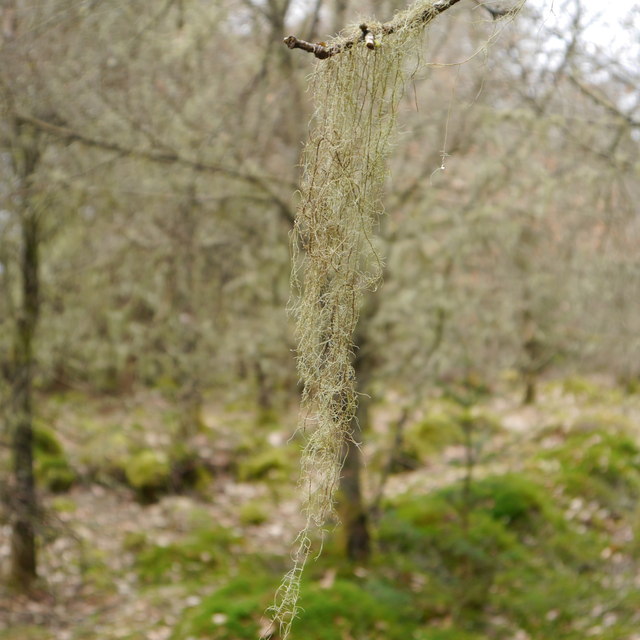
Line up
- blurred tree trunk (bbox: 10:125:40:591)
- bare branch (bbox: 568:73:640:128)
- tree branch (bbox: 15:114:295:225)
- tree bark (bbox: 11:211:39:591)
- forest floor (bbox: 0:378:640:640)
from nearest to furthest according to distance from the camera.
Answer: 1. bare branch (bbox: 568:73:640:128)
2. tree branch (bbox: 15:114:295:225)
3. forest floor (bbox: 0:378:640:640)
4. blurred tree trunk (bbox: 10:125:40:591)
5. tree bark (bbox: 11:211:39:591)

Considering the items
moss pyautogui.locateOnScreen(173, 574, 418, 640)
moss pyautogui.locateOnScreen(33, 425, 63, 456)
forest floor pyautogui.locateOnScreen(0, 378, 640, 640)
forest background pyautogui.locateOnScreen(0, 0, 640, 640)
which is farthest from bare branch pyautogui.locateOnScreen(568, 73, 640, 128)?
moss pyautogui.locateOnScreen(33, 425, 63, 456)

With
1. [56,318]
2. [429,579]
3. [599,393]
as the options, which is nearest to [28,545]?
[56,318]

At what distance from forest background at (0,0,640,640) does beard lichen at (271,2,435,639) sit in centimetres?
182

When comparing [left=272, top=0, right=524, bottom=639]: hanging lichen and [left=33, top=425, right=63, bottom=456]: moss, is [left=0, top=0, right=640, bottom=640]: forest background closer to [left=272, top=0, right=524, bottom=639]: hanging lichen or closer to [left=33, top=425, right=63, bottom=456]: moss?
[left=33, top=425, right=63, bottom=456]: moss

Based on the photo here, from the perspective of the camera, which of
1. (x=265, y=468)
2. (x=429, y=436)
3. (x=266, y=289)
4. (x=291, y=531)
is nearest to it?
(x=266, y=289)

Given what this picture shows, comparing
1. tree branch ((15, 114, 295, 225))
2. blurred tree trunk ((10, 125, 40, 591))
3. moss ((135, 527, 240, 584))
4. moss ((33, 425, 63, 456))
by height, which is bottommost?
moss ((135, 527, 240, 584))

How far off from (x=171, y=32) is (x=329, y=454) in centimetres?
410

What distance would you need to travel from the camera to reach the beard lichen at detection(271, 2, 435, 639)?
70.4 inches

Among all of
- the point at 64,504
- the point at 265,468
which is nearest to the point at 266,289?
the point at 265,468

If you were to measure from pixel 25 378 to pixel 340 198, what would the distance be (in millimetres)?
4148

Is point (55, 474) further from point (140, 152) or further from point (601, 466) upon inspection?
point (601, 466)

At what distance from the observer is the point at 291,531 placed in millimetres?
6898

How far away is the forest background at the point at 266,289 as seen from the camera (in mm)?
4523

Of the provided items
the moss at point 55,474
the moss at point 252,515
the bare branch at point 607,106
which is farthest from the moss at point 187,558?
the bare branch at point 607,106
